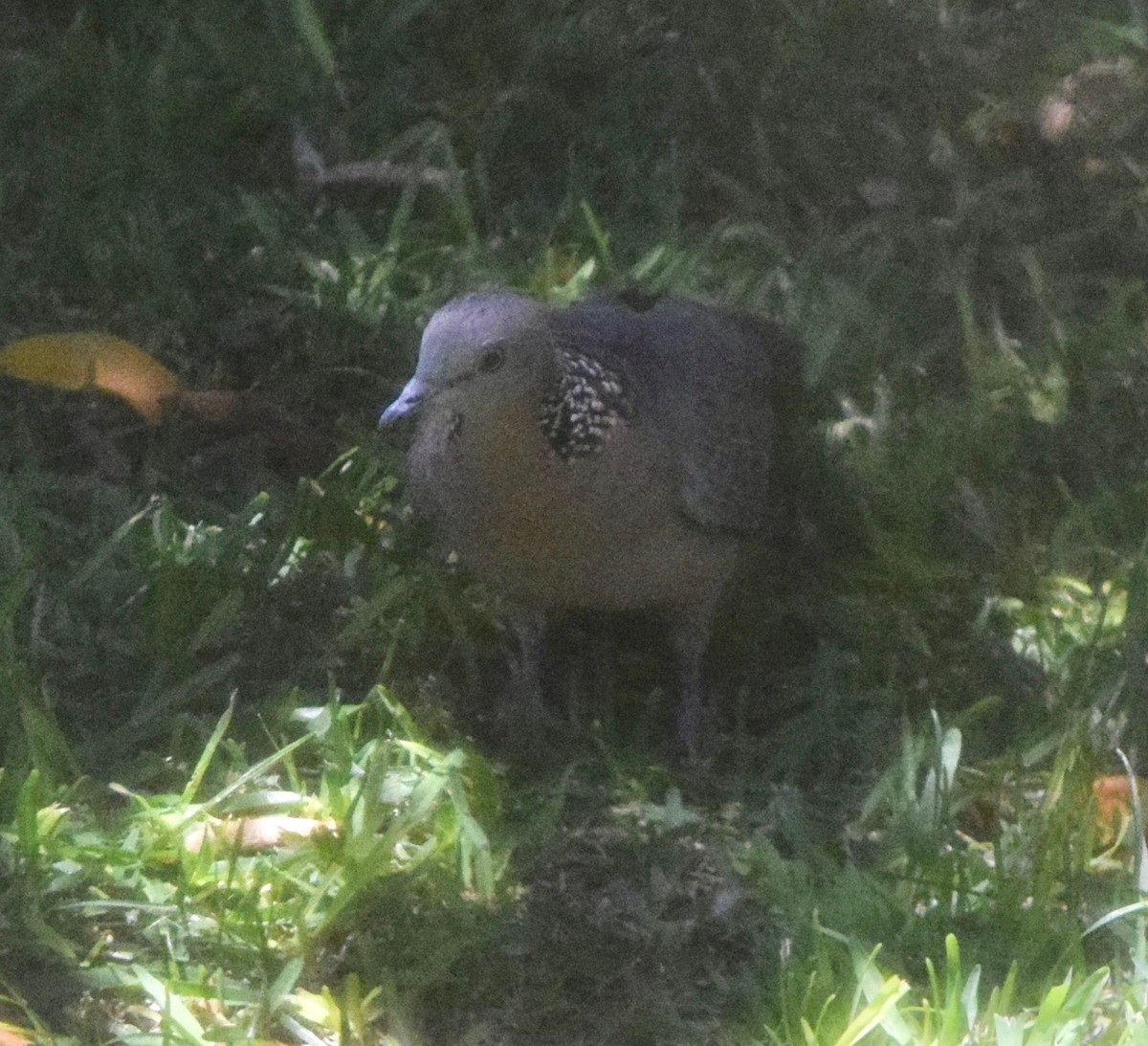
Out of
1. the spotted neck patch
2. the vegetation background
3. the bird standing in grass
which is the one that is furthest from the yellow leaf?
the spotted neck patch

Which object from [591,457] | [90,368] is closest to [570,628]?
[591,457]

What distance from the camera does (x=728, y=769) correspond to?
424 cm

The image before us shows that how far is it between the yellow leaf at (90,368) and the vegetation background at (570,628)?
74 millimetres

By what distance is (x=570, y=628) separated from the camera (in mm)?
4770

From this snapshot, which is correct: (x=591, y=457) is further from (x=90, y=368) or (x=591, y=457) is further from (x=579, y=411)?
(x=90, y=368)

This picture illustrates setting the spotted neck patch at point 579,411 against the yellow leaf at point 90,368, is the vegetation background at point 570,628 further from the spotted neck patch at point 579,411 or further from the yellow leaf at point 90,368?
the spotted neck patch at point 579,411

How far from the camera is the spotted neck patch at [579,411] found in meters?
4.05

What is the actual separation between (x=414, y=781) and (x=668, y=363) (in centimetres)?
127

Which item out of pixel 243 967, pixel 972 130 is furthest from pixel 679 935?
pixel 972 130

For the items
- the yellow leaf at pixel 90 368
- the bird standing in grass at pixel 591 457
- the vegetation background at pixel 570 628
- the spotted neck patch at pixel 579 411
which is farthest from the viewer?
the yellow leaf at pixel 90 368

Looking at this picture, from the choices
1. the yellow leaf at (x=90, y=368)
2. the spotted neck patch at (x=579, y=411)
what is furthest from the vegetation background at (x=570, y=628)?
the spotted neck patch at (x=579, y=411)

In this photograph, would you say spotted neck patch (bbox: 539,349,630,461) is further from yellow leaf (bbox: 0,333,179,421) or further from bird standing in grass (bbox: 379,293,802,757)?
yellow leaf (bbox: 0,333,179,421)

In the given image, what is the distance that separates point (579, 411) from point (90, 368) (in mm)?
1466

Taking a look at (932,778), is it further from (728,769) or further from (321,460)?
(321,460)
